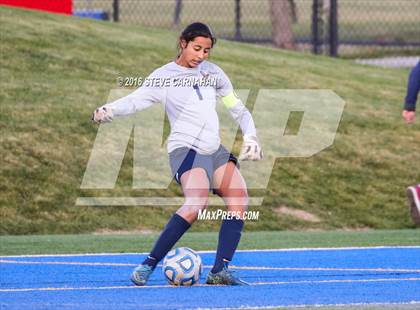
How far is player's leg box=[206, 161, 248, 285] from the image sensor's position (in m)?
9.20

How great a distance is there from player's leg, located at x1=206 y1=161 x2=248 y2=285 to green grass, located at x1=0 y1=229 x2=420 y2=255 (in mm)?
3514

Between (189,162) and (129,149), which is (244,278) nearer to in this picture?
(189,162)

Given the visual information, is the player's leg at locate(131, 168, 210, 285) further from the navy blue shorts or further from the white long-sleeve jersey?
the white long-sleeve jersey

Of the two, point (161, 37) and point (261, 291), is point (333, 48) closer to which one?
point (161, 37)

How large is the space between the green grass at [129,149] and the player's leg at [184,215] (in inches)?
250

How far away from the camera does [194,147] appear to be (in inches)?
362

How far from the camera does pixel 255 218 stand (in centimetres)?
1659

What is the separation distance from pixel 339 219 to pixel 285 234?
1.93 meters

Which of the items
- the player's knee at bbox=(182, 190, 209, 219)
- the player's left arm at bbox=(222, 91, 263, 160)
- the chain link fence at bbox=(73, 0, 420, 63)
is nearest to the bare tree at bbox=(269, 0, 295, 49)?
the chain link fence at bbox=(73, 0, 420, 63)

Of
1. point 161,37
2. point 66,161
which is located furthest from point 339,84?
point 66,161

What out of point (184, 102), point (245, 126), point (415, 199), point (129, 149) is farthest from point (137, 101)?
point (129, 149)

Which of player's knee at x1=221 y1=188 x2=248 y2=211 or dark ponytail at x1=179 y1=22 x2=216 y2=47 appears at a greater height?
dark ponytail at x1=179 y1=22 x2=216 y2=47

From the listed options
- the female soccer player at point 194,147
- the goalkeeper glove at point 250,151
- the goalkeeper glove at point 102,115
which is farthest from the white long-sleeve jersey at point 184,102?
the goalkeeper glove at point 102,115

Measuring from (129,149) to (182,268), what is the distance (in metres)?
9.03
